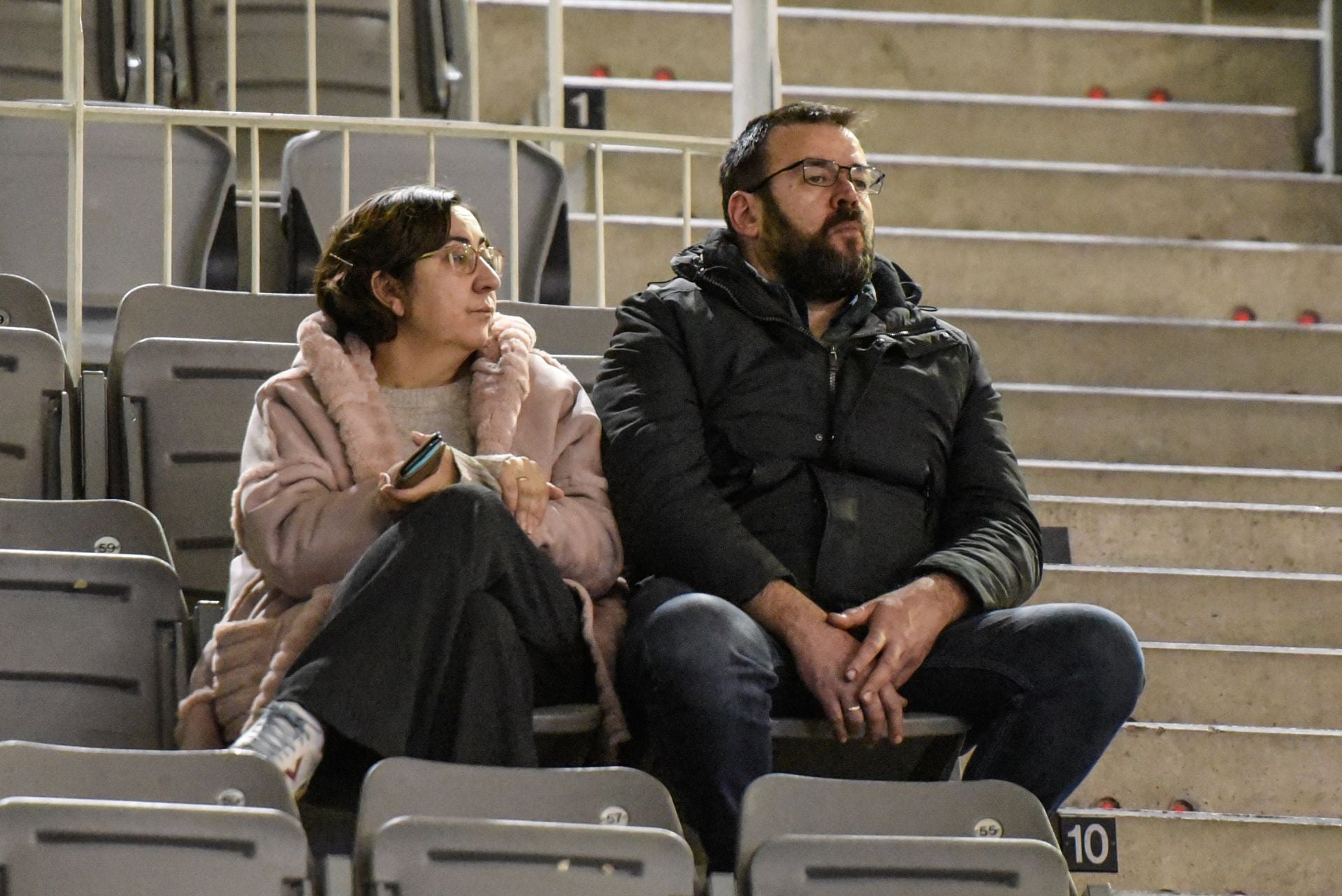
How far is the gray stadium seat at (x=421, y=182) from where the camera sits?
12.5 feet

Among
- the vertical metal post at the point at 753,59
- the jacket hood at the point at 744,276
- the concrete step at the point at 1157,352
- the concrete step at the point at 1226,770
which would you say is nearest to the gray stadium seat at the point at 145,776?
the jacket hood at the point at 744,276

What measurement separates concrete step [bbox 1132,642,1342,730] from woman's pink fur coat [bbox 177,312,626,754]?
4.37ft

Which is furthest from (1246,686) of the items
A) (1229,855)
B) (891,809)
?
(891,809)

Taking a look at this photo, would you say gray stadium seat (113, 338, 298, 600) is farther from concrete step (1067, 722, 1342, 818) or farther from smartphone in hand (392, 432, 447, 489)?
concrete step (1067, 722, 1342, 818)

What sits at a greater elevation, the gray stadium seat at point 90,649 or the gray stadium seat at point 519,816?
the gray stadium seat at point 90,649

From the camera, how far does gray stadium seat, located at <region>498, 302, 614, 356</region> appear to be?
10.7 ft

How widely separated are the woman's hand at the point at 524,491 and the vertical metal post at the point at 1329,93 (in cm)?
322

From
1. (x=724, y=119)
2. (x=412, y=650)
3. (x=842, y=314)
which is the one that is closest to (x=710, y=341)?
(x=842, y=314)

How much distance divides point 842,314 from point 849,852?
1.00 metres

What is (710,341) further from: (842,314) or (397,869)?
(397,869)

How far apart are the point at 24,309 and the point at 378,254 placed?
0.82 metres

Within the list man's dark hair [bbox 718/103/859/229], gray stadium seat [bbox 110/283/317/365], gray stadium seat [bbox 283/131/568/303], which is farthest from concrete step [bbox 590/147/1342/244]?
man's dark hair [bbox 718/103/859/229]

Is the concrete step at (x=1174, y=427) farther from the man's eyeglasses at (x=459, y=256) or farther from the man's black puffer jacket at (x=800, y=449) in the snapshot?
the man's eyeglasses at (x=459, y=256)

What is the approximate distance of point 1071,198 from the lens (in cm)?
488
